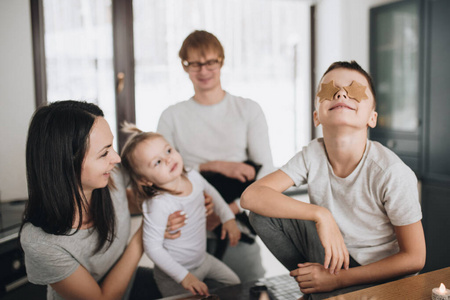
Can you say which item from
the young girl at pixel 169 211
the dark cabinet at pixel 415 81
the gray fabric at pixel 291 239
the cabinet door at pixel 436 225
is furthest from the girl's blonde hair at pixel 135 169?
the dark cabinet at pixel 415 81

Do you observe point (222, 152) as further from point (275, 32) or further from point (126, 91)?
point (275, 32)

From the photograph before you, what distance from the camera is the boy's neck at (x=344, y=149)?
113cm

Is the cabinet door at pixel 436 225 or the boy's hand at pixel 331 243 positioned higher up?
the boy's hand at pixel 331 243

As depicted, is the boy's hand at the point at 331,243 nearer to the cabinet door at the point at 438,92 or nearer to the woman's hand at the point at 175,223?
the woman's hand at the point at 175,223

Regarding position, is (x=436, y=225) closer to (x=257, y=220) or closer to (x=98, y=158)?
(x=257, y=220)

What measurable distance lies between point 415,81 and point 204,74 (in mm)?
2104

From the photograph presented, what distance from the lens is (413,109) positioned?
123 inches

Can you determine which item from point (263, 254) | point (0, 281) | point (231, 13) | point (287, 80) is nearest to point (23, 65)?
point (0, 281)

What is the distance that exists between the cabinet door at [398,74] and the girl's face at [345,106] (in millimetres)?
2190

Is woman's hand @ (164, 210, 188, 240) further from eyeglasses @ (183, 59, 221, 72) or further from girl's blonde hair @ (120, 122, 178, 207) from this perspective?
eyeglasses @ (183, 59, 221, 72)

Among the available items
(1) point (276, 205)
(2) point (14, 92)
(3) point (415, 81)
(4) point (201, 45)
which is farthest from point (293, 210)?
(3) point (415, 81)

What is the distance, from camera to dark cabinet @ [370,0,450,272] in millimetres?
2863

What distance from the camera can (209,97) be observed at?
6.15ft

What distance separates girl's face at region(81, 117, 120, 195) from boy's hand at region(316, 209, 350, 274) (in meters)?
0.64
